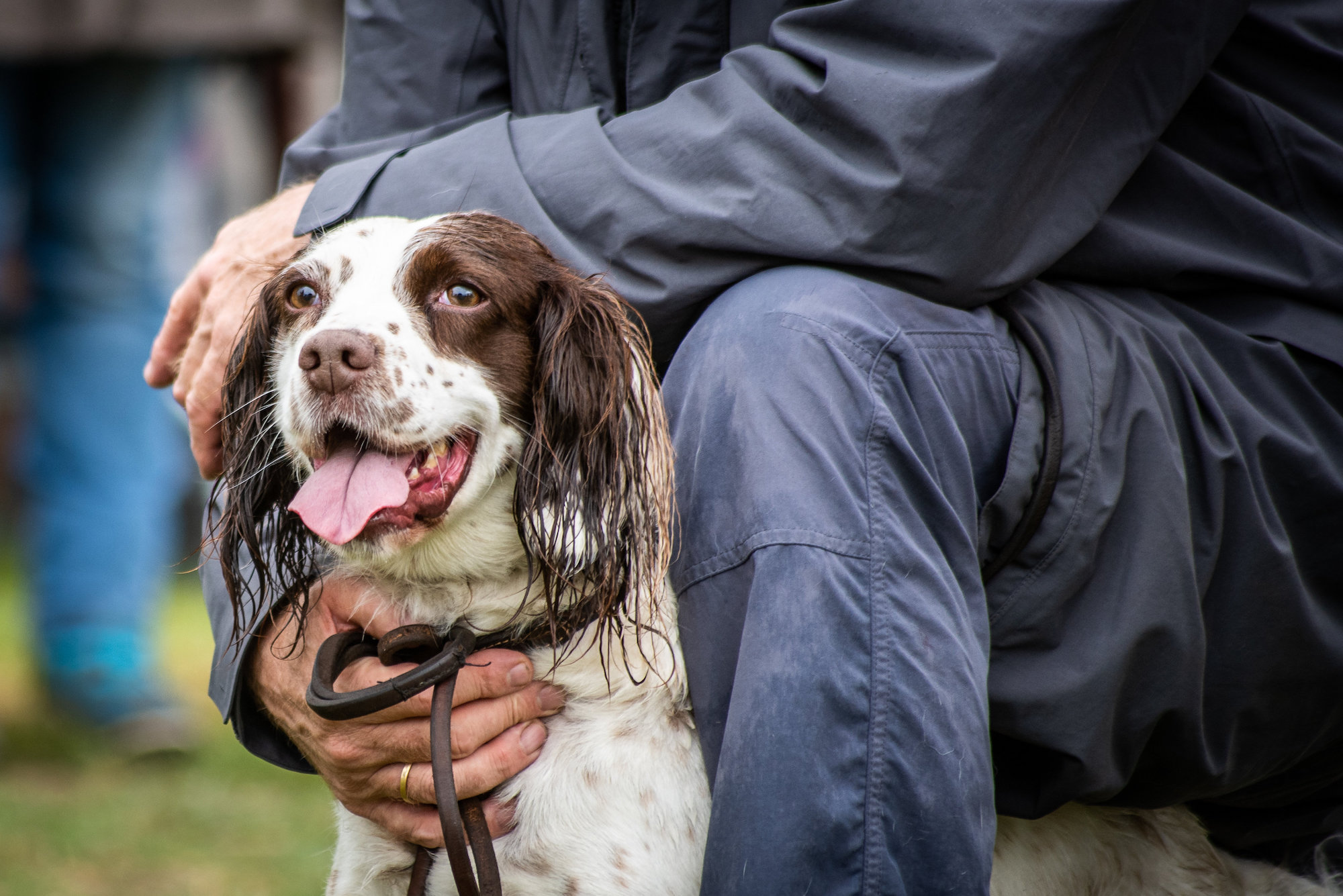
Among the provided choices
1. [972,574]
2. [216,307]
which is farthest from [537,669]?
[216,307]

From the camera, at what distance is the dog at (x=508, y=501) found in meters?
1.75

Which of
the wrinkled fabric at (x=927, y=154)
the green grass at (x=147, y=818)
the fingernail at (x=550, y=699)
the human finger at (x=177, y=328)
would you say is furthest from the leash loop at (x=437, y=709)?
the green grass at (x=147, y=818)

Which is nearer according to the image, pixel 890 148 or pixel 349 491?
pixel 890 148

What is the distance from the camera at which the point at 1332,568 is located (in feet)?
6.24

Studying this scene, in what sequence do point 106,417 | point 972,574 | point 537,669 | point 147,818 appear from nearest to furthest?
point 972,574
point 537,669
point 147,818
point 106,417

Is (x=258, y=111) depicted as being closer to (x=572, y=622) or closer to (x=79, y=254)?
(x=79, y=254)

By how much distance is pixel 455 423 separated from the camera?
6.10 feet

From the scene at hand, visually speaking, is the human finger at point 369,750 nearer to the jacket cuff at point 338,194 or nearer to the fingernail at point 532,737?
the fingernail at point 532,737

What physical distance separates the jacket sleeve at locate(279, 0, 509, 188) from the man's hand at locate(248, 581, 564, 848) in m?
1.02

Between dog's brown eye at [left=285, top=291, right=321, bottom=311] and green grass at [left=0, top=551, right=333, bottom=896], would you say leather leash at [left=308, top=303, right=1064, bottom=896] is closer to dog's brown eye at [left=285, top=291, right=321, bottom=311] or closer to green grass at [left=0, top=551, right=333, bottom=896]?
A: dog's brown eye at [left=285, top=291, right=321, bottom=311]

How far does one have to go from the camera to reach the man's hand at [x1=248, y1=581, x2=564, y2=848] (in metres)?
1.79

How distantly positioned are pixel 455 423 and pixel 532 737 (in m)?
0.47

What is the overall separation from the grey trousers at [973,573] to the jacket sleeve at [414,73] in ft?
3.00

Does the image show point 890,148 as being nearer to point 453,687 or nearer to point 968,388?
point 968,388
